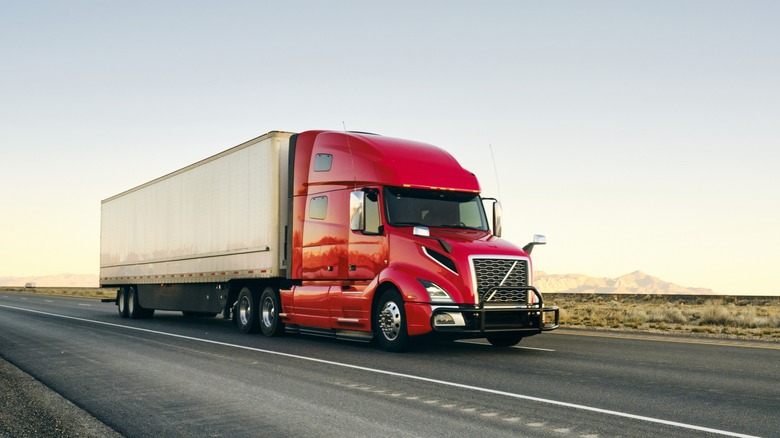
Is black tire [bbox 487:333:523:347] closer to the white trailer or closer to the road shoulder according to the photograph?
the white trailer

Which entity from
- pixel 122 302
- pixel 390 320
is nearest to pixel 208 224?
pixel 390 320

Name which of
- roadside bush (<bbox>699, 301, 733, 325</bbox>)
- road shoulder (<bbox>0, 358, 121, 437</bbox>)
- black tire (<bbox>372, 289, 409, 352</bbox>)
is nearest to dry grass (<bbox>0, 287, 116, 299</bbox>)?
roadside bush (<bbox>699, 301, 733, 325</bbox>)

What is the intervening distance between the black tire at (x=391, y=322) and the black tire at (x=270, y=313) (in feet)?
12.7

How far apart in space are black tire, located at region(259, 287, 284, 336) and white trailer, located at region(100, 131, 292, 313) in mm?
545

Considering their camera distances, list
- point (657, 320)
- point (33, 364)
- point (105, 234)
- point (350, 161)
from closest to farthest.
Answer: point (33, 364) → point (350, 161) → point (657, 320) → point (105, 234)

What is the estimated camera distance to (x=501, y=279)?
13000 mm

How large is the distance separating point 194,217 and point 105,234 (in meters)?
10.3

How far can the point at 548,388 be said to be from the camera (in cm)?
910

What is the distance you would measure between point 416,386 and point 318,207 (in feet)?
22.8

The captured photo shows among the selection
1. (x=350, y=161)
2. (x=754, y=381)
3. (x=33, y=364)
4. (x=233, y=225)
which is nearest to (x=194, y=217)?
(x=233, y=225)

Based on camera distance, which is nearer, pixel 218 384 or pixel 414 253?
pixel 218 384

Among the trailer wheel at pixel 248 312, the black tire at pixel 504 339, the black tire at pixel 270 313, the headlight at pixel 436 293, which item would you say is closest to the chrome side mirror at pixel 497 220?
the black tire at pixel 504 339

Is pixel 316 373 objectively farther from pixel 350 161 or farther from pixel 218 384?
pixel 350 161

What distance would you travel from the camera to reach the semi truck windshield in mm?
13758
